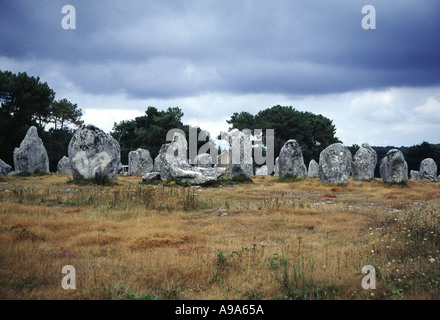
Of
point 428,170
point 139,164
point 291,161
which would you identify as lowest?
point 428,170

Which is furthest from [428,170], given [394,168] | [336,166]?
[336,166]

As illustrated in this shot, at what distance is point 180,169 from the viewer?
22.2 m

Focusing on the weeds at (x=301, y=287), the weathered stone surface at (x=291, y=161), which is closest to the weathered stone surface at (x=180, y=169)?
the weathered stone surface at (x=291, y=161)

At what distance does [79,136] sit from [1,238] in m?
14.8

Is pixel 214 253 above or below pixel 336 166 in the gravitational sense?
below

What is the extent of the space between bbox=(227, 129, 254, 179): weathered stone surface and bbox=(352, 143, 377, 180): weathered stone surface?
31.8 ft

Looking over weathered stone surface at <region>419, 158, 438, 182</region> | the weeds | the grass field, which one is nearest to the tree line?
weathered stone surface at <region>419, 158, 438, 182</region>

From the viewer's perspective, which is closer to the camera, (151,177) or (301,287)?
(301,287)

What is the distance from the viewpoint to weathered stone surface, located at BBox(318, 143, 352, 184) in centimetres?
2308

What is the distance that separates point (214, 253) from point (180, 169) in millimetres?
15993

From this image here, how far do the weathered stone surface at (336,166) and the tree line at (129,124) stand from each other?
27.2m

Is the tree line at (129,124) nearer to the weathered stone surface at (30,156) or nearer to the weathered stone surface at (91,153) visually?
the weathered stone surface at (30,156)

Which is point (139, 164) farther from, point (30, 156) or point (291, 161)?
point (291, 161)
